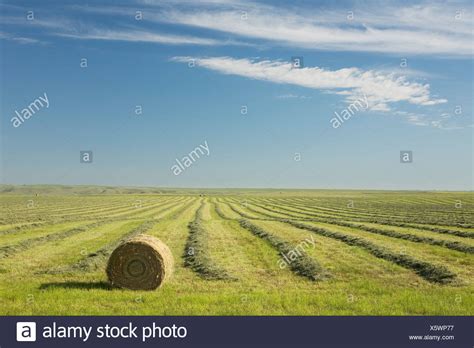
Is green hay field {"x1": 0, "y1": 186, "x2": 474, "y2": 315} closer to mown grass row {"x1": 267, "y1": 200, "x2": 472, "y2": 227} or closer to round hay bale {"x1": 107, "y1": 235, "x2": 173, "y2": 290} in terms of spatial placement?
round hay bale {"x1": 107, "y1": 235, "x2": 173, "y2": 290}

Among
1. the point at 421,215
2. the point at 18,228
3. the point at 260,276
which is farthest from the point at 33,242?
the point at 421,215

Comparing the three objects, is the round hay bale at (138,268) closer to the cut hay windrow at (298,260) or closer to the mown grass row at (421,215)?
the cut hay windrow at (298,260)

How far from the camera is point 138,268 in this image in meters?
15.7

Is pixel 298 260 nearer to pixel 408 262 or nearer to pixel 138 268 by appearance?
pixel 408 262

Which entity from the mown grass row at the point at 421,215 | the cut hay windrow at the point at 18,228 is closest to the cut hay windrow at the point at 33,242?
the cut hay windrow at the point at 18,228

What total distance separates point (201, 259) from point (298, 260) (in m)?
4.37

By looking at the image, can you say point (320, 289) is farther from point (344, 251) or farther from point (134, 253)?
point (344, 251)

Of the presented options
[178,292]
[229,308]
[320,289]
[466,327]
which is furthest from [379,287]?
[178,292]

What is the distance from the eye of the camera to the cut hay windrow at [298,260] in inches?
710

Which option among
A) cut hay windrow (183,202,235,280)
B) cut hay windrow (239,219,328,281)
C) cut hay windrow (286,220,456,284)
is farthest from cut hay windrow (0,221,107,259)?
cut hay windrow (286,220,456,284)

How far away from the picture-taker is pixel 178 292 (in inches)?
598

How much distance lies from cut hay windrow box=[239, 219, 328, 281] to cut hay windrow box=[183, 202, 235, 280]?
3069 mm

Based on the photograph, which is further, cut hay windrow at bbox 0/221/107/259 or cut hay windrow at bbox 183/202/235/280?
cut hay windrow at bbox 0/221/107/259

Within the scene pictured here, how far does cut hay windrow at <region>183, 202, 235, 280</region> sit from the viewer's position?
700 inches
